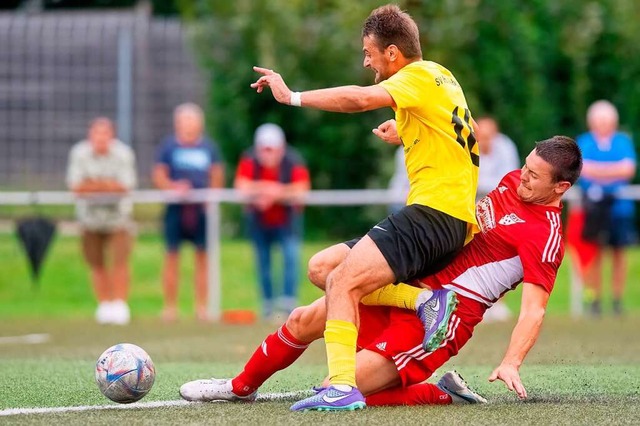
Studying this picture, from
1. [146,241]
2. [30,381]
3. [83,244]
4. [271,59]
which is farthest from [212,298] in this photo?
[30,381]

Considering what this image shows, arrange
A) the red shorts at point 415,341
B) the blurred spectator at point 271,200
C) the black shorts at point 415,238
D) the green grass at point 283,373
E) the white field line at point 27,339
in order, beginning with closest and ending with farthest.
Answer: the green grass at point 283,373, the black shorts at point 415,238, the red shorts at point 415,341, the white field line at point 27,339, the blurred spectator at point 271,200

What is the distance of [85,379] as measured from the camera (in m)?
8.31

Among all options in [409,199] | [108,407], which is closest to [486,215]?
[409,199]

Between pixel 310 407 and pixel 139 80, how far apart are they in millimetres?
19041

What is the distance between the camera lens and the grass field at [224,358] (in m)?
6.46

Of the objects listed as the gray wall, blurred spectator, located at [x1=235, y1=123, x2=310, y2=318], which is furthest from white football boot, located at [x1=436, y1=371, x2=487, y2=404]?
the gray wall

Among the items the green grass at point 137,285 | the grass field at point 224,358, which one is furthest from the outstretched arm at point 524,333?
Answer: the green grass at point 137,285

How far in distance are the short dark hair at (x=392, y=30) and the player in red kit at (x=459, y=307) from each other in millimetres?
889

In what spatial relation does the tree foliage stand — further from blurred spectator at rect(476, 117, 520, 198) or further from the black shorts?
the black shorts

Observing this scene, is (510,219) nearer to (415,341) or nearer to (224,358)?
(415,341)

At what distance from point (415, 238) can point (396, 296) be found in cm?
39

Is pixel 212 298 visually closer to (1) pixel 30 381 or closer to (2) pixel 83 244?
(2) pixel 83 244

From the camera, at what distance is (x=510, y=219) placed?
7121mm

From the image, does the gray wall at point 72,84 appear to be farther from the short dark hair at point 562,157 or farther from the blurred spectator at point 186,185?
the short dark hair at point 562,157
